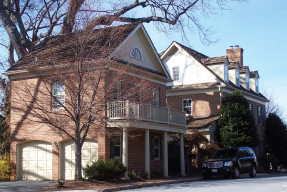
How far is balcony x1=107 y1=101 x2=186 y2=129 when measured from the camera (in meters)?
20.9

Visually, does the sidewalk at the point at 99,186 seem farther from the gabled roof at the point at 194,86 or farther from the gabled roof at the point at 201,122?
the gabled roof at the point at 194,86

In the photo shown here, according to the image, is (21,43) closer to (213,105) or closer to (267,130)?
(213,105)

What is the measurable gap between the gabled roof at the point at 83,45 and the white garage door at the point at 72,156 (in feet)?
15.9

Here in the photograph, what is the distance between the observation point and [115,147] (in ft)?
76.5

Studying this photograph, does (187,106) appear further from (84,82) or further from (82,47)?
(82,47)

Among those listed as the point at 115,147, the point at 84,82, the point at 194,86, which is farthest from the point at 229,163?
the point at 194,86

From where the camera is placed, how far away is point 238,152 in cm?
2445

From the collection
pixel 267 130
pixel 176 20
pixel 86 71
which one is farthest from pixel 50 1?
pixel 267 130

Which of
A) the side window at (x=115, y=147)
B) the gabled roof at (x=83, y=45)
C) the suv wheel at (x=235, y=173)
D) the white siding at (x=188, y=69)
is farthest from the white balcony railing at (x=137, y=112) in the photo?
the white siding at (x=188, y=69)

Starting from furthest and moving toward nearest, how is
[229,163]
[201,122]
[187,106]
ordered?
[187,106] < [201,122] < [229,163]

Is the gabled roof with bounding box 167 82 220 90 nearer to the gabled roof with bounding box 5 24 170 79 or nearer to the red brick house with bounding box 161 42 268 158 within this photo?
the red brick house with bounding box 161 42 268 158

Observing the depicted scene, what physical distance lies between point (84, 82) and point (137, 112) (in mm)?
3642

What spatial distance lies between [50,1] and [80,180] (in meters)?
18.4

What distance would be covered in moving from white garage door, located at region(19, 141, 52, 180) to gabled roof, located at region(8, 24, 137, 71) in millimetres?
4916
